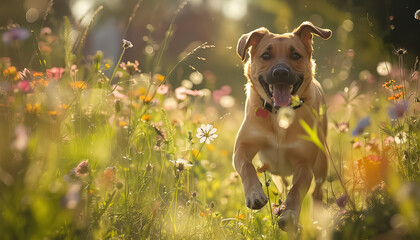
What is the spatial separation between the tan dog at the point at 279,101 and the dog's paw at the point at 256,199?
0.37m

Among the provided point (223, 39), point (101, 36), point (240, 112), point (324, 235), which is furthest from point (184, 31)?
point (324, 235)

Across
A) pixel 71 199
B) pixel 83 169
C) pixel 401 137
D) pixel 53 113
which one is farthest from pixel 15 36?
pixel 401 137

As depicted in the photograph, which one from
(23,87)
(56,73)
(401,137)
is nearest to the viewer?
(23,87)

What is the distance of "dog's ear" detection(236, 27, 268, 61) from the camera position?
3.64 meters

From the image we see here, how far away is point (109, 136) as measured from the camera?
2.86 m

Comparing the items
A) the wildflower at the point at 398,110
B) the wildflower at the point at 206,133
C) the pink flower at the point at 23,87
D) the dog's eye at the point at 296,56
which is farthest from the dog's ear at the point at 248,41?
the pink flower at the point at 23,87

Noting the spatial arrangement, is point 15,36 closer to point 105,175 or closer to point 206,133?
point 105,175

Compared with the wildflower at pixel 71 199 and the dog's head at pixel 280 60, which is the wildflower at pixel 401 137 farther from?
the wildflower at pixel 71 199

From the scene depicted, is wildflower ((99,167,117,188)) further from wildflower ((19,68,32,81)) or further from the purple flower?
the purple flower

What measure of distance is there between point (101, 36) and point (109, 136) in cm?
1515

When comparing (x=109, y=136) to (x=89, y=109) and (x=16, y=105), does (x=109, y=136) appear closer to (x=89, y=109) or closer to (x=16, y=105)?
(x=89, y=109)

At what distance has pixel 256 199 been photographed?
114 inches

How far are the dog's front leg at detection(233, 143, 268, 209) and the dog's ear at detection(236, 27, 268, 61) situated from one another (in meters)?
0.75

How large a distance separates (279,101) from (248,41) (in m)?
0.58
